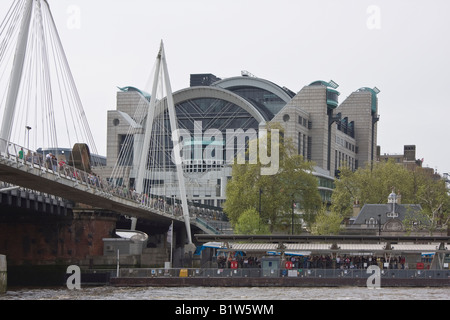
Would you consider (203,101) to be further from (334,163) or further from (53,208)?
(53,208)

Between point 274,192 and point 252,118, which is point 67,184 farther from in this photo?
point 252,118

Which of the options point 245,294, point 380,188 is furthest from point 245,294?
point 380,188

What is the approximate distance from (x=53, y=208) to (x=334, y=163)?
107m

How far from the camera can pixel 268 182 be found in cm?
11044

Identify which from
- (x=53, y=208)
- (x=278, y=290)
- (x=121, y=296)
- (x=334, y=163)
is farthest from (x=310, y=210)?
(x=334, y=163)

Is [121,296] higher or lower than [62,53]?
lower

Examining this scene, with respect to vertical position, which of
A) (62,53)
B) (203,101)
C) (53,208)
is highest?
(203,101)

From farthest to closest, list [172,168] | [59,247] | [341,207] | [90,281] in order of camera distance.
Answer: [172,168]
[341,207]
[59,247]
[90,281]

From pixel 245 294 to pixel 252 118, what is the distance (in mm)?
118411

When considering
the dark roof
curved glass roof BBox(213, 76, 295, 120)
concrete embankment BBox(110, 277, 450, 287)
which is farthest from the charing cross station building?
concrete embankment BBox(110, 277, 450, 287)

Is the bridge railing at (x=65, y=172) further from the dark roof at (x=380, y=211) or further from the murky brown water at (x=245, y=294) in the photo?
the dark roof at (x=380, y=211)

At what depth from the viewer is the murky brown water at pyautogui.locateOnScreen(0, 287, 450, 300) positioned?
55.3 m

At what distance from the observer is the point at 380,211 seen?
128m

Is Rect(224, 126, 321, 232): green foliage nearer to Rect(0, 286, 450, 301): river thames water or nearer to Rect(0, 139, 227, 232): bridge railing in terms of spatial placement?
Rect(0, 139, 227, 232): bridge railing
